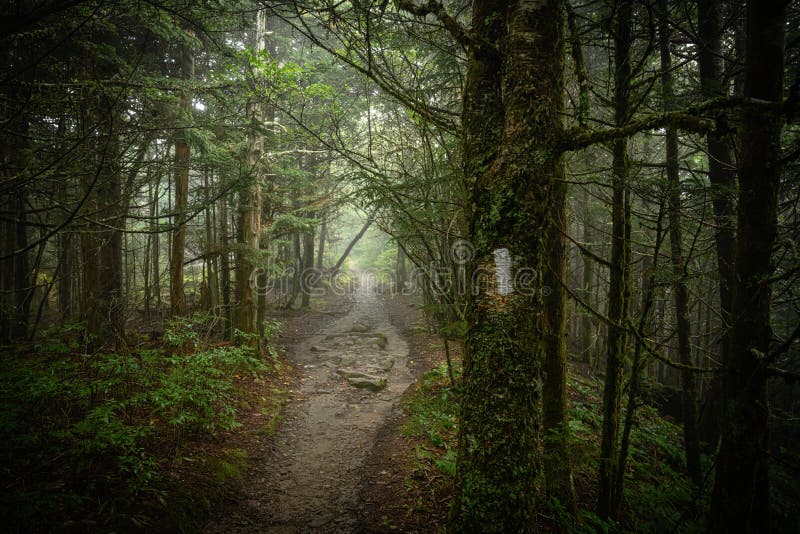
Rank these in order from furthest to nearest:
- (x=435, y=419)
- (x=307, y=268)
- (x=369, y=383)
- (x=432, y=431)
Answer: (x=307, y=268) < (x=369, y=383) < (x=435, y=419) < (x=432, y=431)

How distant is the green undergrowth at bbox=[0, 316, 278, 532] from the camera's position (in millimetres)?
3570

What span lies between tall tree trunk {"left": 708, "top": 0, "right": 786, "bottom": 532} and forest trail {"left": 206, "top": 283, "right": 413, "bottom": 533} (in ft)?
12.4

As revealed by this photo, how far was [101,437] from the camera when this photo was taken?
4375mm

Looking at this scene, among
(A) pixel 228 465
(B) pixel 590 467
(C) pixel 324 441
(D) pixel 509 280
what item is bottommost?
(C) pixel 324 441

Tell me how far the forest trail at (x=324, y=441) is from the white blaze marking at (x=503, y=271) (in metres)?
3.75

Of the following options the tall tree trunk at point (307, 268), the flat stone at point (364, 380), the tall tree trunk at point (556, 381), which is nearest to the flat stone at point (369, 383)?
the flat stone at point (364, 380)

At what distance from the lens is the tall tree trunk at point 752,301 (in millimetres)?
2547

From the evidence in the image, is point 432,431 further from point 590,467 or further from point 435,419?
point 590,467

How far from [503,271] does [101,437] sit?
522 cm

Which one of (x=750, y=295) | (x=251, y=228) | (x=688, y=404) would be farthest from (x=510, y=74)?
(x=251, y=228)

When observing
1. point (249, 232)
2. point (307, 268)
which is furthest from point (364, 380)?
point (307, 268)

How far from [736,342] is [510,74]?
2.68 meters

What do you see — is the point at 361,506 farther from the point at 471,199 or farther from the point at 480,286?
the point at 471,199

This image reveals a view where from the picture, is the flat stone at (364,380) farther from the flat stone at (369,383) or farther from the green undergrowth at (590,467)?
the green undergrowth at (590,467)
